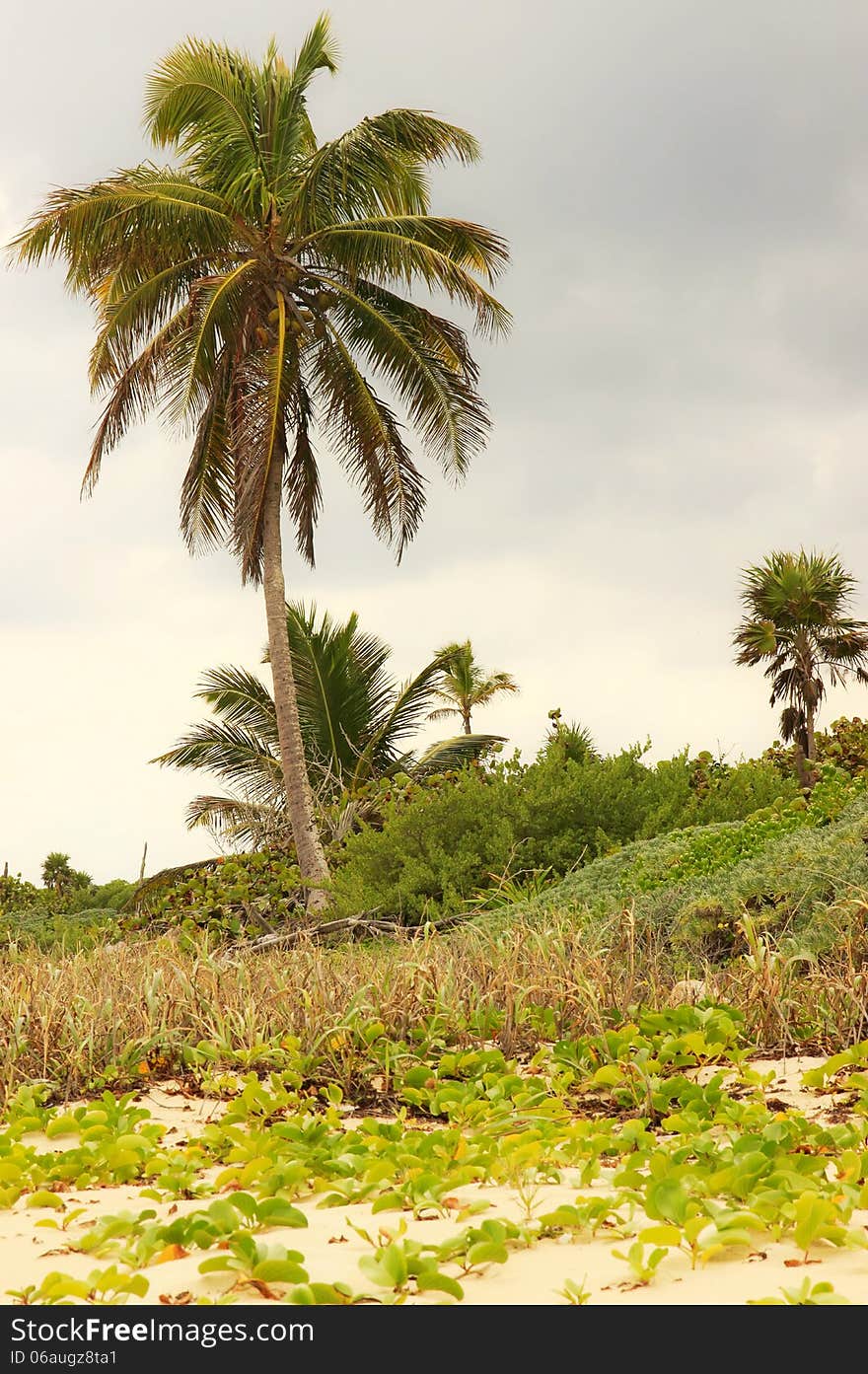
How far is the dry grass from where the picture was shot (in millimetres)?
5520

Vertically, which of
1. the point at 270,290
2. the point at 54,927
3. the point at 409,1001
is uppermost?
the point at 270,290

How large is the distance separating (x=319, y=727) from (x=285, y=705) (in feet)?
15.9

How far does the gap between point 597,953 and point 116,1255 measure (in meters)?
3.59

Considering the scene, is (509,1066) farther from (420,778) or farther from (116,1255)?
(420,778)

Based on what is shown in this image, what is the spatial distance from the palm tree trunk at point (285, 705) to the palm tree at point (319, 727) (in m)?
→ 4.15

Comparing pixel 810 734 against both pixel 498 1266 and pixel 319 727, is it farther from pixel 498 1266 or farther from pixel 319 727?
pixel 498 1266

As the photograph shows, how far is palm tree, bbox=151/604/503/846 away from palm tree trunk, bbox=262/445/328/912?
13.6ft

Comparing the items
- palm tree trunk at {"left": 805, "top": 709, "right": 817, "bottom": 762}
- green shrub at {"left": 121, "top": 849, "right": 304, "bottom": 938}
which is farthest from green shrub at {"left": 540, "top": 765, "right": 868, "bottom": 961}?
palm tree trunk at {"left": 805, "top": 709, "right": 817, "bottom": 762}

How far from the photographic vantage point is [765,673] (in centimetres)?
2147

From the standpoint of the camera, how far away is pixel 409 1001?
577 cm

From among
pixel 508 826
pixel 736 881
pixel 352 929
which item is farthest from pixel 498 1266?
pixel 508 826

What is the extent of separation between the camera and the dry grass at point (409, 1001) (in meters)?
5.52

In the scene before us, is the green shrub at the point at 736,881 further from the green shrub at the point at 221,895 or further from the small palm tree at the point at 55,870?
the small palm tree at the point at 55,870
